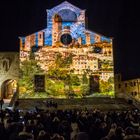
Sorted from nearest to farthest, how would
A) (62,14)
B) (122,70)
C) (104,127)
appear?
(104,127), (62,14), (122,70)

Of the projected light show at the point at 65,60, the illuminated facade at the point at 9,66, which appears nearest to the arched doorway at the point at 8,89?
the illuminated facade at the point at 9,66

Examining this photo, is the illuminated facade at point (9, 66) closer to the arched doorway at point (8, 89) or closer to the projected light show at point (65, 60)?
the projected light show at point (65, 60)

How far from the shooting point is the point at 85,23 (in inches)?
1940

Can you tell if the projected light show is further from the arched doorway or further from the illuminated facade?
the arched doorway

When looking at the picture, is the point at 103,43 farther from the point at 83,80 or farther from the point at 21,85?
the point at 21,85

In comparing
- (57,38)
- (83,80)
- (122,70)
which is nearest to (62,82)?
(83,80)

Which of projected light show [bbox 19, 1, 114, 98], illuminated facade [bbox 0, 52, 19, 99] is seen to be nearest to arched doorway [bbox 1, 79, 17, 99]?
illuminated facade [bbox 0, 52, 19, 99]

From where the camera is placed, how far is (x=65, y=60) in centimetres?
4691

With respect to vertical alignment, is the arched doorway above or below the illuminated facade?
below

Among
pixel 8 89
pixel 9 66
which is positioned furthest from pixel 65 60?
pixel 8 89

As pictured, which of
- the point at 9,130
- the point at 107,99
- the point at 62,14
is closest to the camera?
the point at 9,130

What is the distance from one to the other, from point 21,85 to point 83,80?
8241 mm

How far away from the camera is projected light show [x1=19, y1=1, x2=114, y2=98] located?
1815 inches

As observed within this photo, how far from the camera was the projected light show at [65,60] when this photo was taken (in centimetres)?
4609
